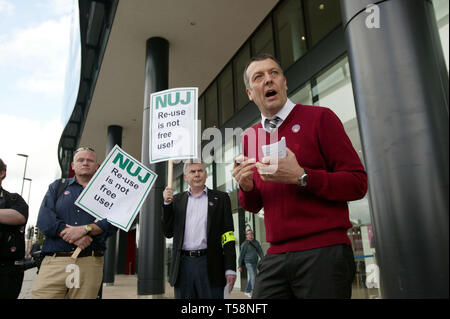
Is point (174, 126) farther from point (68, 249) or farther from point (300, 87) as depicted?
point (300, 87)

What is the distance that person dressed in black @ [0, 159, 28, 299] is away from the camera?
3.59 metres

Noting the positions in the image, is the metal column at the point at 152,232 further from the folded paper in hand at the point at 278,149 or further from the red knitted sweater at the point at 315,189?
the folded paper in hand at the point at 278,149

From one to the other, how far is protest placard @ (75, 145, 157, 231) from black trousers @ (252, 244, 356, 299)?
2.33m

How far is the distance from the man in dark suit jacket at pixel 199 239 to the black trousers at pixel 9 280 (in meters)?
1.55

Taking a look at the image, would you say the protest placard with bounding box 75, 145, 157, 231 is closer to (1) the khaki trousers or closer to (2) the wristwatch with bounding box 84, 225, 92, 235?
(2) the wristwatch with bounding box 84, 225, 92, 235

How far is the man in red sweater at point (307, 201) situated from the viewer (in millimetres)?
1611

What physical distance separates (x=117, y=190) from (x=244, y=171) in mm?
2505

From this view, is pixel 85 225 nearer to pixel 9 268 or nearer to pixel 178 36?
pixel 9 268

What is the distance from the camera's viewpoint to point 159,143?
4352 millimetres

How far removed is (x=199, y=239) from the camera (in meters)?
3.90

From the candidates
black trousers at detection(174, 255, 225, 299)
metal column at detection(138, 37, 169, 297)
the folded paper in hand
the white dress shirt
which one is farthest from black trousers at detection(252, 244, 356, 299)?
metal column at detection(138, 37, 169, 297)

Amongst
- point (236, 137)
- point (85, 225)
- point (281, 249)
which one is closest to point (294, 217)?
point (281, 249)

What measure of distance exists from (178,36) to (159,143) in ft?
20.8

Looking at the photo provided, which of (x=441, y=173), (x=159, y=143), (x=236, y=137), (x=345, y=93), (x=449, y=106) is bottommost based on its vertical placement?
(x=441, y=173)
